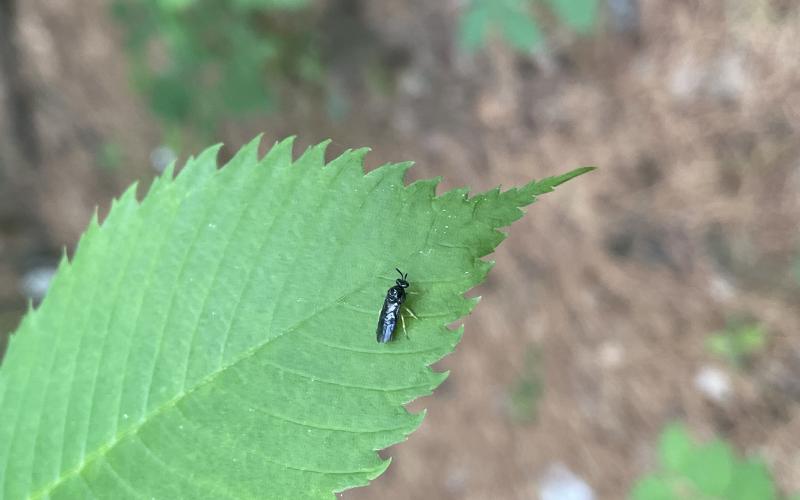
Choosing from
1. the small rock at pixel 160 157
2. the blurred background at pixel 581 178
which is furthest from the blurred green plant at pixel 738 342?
the small rock at pixel 160 157

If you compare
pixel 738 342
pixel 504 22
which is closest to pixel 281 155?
pixel 504 22

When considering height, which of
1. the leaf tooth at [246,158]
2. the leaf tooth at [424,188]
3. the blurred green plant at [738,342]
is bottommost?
the leaf tooth at [424,188]

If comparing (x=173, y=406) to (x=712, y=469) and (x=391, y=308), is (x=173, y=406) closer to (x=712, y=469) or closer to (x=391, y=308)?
(x=391, y=308)

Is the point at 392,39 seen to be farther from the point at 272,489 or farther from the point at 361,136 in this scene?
the point at 272,489

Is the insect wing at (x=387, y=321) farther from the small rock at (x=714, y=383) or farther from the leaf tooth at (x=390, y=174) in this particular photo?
the small rock at (x=714, y=383)

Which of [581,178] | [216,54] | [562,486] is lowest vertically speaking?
[562,486]

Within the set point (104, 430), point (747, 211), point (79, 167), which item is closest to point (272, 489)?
point (104, 430)
